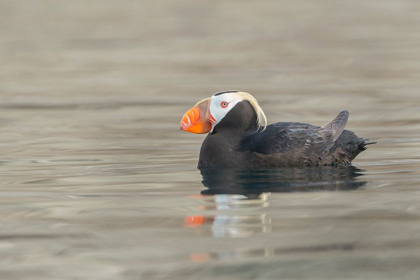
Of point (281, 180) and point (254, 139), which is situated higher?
point (254, 139)

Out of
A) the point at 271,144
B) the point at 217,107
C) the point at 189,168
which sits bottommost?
the point at 189,168

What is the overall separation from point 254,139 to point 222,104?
18.2 inches

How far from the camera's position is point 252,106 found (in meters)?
8.41

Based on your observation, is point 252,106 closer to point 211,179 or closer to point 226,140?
point 226,140

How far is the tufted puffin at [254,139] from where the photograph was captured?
317 inches

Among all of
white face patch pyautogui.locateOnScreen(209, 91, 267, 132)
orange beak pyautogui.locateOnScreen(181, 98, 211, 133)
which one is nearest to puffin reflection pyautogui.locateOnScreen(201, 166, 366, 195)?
orange beak pyautogui.locateOnScreen(181, 98, 211, 133)

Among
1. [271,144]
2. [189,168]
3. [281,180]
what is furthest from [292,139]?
[189,168]

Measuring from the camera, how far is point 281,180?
755cm

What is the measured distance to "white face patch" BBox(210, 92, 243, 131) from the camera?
8.37m

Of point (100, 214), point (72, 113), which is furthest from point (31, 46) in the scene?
point (100, 214)

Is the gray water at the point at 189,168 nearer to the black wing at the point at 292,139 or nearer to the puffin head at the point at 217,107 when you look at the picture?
the black wing at the point at 292,139

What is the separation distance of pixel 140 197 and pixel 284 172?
5.00 ft

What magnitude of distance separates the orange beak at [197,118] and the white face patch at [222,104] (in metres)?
0.06

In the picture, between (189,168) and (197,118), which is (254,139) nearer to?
(197,118)
